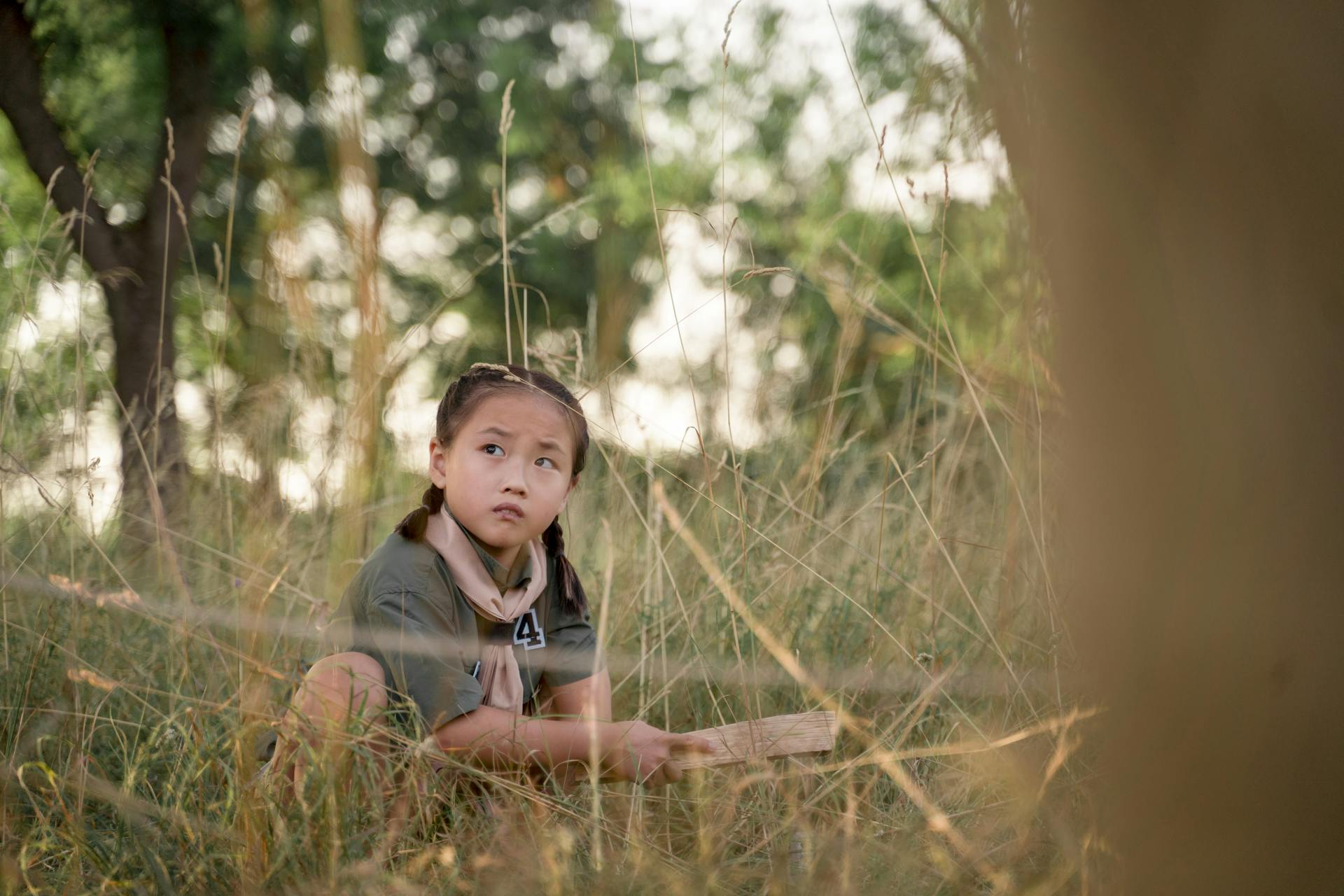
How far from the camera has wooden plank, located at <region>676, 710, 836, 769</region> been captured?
1468 millimetres

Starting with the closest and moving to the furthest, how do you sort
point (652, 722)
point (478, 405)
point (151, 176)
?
point (478, 405) → point (652, 722) → point (151, 176)

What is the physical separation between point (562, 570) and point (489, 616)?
0.71 ft

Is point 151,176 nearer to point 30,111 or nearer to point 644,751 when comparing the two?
point 30,111

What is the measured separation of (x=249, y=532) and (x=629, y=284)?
22.4 ft

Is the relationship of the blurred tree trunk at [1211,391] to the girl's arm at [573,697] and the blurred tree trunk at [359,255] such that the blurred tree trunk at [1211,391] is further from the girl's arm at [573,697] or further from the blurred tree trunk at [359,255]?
the girl's arm at [573,697]

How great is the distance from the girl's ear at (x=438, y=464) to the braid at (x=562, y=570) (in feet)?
0.69

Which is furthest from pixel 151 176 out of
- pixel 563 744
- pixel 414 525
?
pixel 563 744

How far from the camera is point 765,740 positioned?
1.52 meters

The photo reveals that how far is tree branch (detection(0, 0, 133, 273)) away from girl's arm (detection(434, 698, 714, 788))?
4374mm

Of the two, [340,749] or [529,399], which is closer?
[340,749]

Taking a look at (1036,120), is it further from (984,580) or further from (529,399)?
(984,580)

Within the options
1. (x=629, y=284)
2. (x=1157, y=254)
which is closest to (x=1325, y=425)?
(x=1157, y=254)

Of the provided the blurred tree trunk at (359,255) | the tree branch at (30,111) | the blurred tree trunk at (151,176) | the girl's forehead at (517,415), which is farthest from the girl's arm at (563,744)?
the tree branch at (30,111)

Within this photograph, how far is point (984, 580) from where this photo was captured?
2.54 meters
